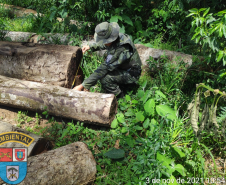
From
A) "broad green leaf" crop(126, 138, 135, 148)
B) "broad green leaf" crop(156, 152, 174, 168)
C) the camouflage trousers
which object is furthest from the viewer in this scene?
the camouflage trousers

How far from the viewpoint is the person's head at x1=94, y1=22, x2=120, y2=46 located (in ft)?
9.53

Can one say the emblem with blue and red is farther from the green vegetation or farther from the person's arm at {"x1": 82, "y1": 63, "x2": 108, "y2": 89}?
Result: the person's arm at {"x1": 82, "y1": 63, "x2": 108, "y2": 89}

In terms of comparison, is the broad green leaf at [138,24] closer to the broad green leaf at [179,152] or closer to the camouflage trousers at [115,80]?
the camouflage trousers at [115,80]

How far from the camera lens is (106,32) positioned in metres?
2.94

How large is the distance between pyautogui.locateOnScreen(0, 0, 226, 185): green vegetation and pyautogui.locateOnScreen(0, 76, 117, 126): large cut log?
17cm

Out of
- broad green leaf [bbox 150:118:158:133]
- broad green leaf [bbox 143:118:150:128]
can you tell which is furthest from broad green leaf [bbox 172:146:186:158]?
broad green leaf [bbox 143:118:150:128]

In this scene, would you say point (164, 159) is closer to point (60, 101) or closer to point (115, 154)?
point (115, 154)

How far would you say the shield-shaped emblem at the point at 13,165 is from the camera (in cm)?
197

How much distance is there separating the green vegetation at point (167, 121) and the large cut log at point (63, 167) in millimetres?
268

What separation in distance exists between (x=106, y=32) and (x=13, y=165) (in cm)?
217

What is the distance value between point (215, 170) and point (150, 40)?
3.43 meters

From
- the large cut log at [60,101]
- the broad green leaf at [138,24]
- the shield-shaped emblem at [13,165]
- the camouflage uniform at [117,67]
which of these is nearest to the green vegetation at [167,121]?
the large cut log at [60,101]

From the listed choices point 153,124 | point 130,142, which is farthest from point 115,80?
point 130,142

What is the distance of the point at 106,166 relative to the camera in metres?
2.45
